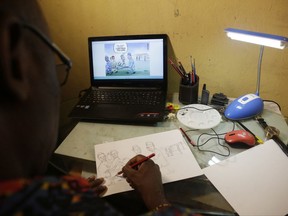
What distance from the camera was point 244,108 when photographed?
83cm

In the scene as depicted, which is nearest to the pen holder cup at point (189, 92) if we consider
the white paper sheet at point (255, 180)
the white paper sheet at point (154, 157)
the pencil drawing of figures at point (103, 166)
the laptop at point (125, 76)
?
the laptop at point (125, 76)

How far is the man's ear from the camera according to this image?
0.25m

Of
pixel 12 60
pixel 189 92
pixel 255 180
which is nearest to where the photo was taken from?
pixel 12 60

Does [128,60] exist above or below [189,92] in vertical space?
above

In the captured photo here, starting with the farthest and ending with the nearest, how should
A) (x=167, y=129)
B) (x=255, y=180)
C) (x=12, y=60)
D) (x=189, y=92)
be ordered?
(x=189, y=92), (x=167, y=129), (x=255, y=180), (x=12, y=60)

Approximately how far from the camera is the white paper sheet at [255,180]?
1.84 feet

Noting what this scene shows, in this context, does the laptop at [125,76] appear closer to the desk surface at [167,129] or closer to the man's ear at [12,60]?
the desk surface at [167,129]

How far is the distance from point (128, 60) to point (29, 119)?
71 centimetres

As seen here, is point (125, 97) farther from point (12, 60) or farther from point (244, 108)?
point (12, 60)

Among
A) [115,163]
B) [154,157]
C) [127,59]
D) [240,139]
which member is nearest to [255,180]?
[240,139]

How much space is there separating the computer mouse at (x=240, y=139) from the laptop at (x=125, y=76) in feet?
0.89

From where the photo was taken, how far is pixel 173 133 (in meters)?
0.79

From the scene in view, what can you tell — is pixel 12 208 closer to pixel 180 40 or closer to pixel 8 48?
pixel 8 48

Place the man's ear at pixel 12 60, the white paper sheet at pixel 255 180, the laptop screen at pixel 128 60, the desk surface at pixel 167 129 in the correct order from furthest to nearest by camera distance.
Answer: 1. the laptop screen at pixel 128 60
2. the desk surface at pixel 167 129
3. the white paper sheet at pixel 255 180
4. the man's ear at pixel 12 60
